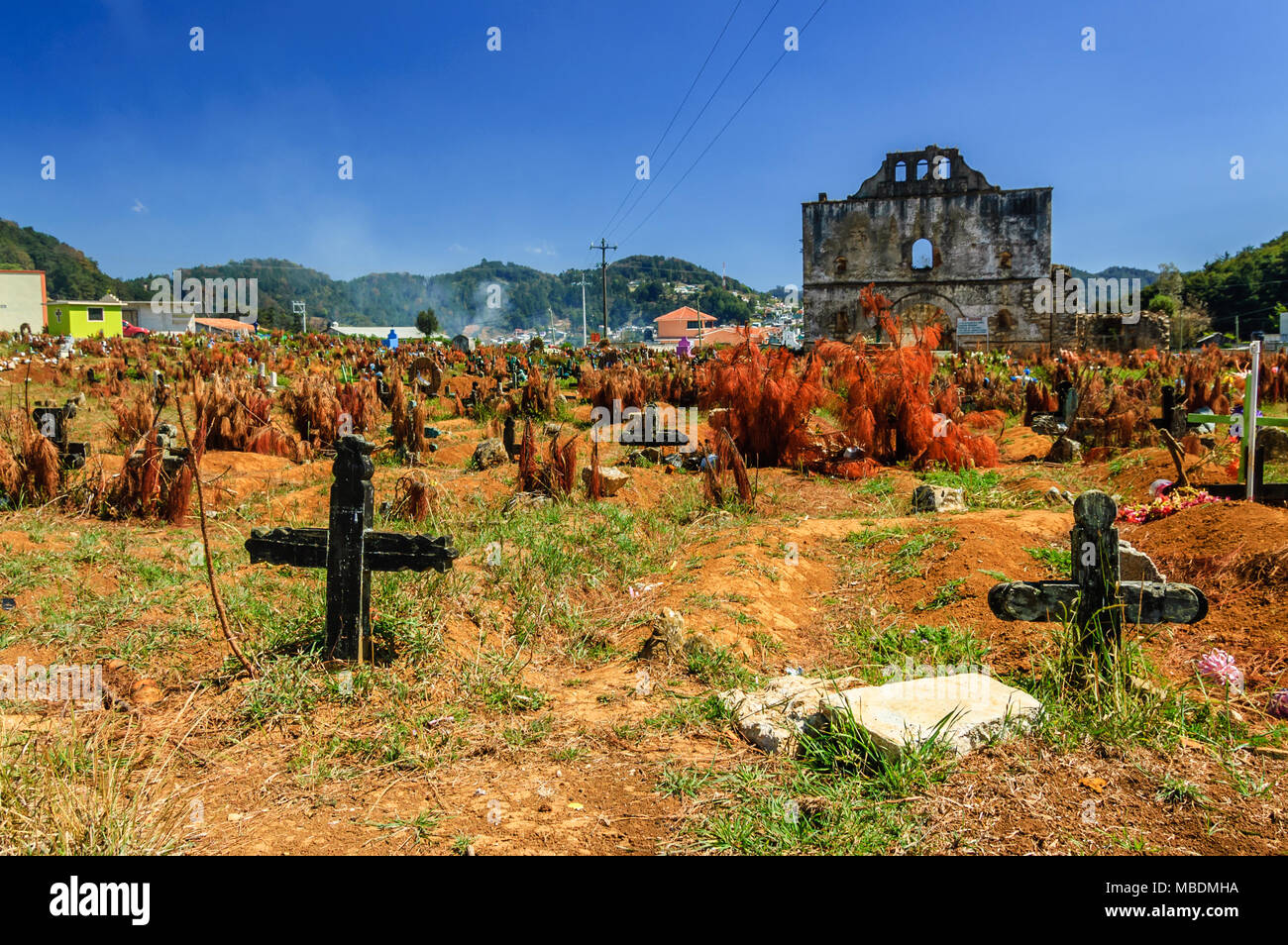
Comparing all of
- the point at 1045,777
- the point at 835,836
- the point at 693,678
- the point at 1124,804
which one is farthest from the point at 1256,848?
the point at 693,678

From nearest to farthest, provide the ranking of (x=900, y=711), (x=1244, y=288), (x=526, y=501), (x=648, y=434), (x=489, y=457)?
(x=900, y=711) → (x=526, y=501) → (x=489, y=457) → (x=648, y=434) → (x=1244, y=288)

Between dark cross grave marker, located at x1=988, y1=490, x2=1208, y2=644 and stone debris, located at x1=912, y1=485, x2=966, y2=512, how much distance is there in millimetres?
4477

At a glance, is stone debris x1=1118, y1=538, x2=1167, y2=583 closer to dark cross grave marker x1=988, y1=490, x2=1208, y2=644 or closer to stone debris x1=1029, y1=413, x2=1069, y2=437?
dark cross grave marker x1=988, y1=490, x2=1208, y2=644

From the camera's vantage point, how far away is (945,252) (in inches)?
1337

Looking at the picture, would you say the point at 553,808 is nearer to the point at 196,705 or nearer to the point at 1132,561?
the point at 196,705

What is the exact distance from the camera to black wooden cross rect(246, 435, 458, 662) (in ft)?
12.0

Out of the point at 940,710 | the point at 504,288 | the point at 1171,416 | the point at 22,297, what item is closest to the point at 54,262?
Answer: the point at 22,297

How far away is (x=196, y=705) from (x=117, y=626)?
40.6 inches

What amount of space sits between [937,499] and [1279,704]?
4620 millimetres

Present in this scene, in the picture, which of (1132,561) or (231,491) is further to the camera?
(231,491)

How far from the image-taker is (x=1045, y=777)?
8.95ft

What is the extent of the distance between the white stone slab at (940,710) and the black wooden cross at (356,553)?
1.77 m

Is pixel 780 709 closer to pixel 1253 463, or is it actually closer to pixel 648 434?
pixel 1253 463

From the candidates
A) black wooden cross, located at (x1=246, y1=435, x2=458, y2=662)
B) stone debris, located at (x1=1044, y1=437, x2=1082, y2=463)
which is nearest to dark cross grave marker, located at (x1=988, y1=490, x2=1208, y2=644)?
black wooden cross, located at (x1=246, y1=435, x2=458, y2=662)
